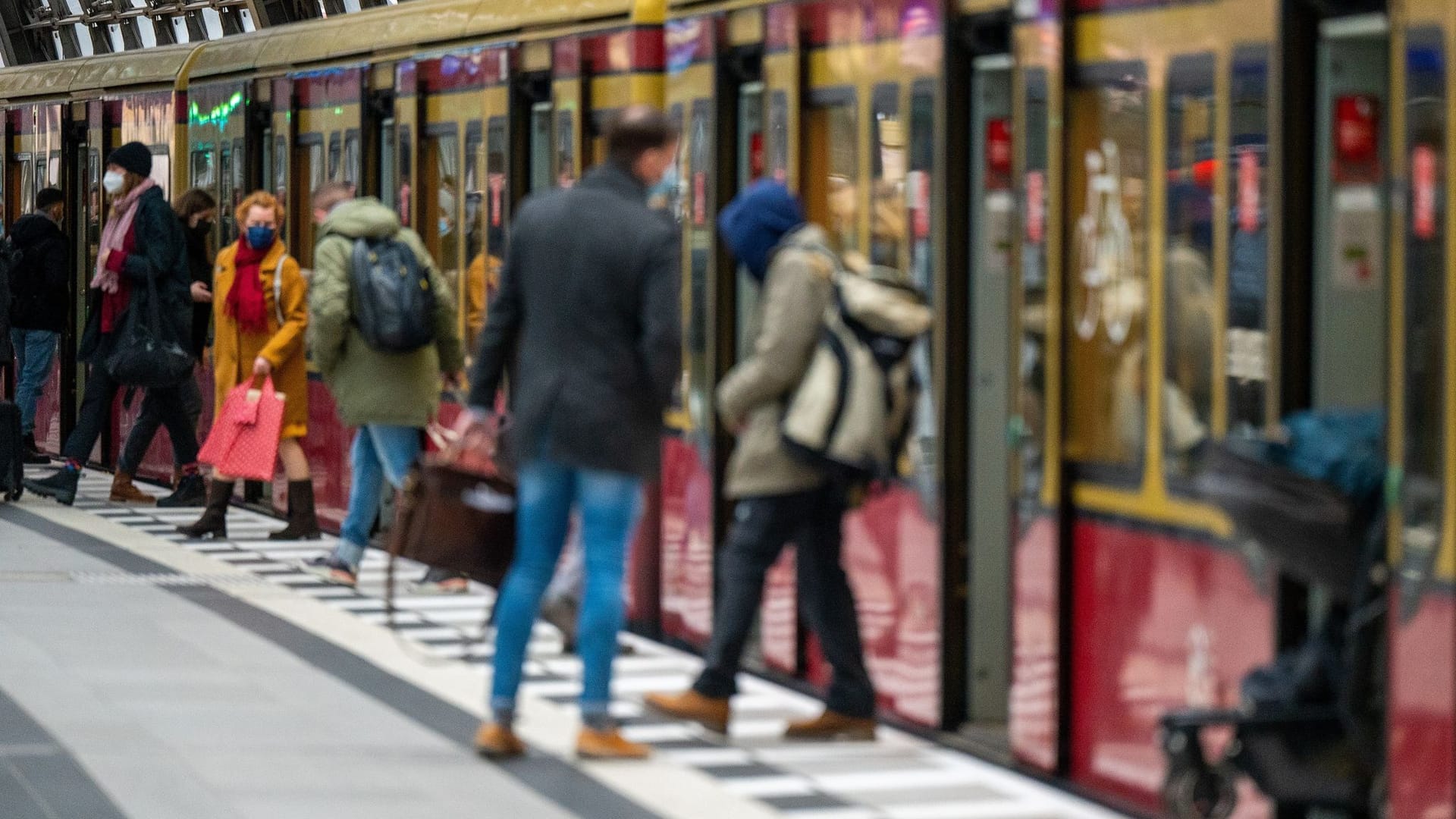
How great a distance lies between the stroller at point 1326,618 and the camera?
202 inches

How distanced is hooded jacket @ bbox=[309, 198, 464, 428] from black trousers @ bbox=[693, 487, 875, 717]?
128 inches

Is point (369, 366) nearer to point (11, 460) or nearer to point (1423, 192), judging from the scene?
point (11, 460)

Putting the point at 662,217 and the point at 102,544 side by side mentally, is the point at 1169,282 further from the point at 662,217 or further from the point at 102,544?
the point at 102,544

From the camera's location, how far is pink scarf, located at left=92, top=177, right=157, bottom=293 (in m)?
13.4

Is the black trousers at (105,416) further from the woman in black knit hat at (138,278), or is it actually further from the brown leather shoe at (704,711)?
the brown leather shoe at (704,711)

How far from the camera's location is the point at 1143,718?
6238 mm

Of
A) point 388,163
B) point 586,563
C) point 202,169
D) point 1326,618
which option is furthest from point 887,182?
point 202,169

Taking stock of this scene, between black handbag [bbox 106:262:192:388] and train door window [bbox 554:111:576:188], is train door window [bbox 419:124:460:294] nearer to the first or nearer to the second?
train door window [bbox 554:111:576:188]

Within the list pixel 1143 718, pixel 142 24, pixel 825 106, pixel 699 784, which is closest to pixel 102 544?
pixel 825 106

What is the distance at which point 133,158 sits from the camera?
13516 mm

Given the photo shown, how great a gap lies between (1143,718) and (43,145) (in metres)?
12.8

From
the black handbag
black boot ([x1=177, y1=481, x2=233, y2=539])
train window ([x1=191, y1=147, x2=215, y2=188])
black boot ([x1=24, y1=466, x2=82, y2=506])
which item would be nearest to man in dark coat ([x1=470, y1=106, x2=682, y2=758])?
black boot ([x1=177, y1=481, x2=233, y2=539])

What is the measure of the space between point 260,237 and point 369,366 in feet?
5.96

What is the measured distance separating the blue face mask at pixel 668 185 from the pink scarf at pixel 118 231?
15.3ft
